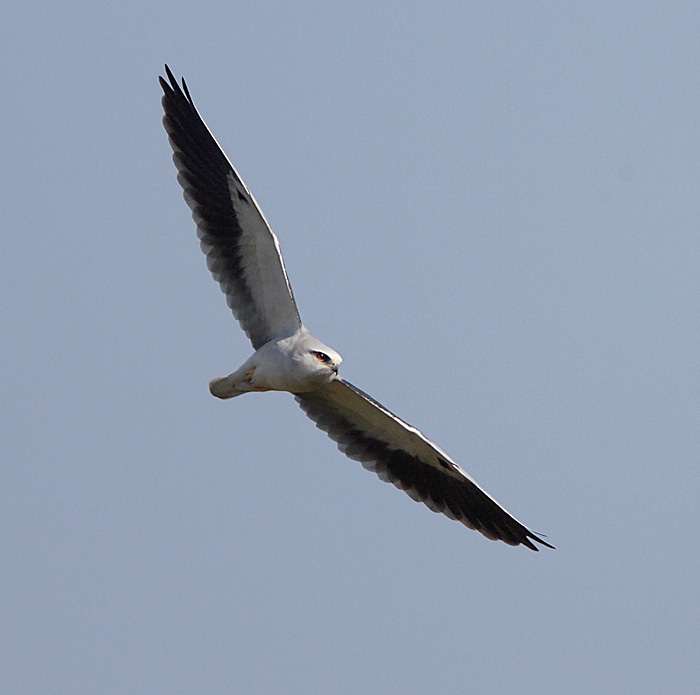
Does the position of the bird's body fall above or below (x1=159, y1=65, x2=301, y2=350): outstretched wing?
below

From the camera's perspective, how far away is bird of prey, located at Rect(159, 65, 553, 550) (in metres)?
12.6

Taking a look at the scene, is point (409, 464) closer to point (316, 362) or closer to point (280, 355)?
point (316, 362)

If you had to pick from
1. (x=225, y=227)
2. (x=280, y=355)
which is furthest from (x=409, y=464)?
(x=225, y=227)

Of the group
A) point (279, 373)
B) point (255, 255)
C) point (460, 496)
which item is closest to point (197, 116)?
point (255, 255)

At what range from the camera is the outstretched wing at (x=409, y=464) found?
13.6m

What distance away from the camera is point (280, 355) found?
488 inches

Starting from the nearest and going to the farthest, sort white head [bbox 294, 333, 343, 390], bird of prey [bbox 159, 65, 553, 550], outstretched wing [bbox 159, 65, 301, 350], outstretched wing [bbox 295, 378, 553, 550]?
white head [bbox 294, 333, 343, 390]
bird of prey [bbox 159, 65, 553, 550]
outstretched wing [bbox 159, 65, 301, 350]
outstretched wing [bbox 295, 378, 553, 550]

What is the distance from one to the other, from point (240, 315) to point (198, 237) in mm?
1070

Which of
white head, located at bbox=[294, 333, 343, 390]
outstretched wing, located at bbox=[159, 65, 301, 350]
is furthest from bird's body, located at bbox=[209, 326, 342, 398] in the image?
outstretched wing, located at bbox=[159, 65, 301, 350]

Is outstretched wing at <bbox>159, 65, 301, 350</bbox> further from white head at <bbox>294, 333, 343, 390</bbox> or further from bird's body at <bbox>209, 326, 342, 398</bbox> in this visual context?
white head at <bbox>294, 333, 343, 390</bbox>

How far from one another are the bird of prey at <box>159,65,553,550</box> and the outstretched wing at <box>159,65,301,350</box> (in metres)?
0.01

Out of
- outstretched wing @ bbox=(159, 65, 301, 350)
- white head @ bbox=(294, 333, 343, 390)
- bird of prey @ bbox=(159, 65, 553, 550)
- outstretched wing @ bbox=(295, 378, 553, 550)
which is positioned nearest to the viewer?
white head @ bbox=(294, 333, 343, 390)

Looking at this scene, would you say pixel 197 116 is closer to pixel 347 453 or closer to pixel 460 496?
pixel 347 453

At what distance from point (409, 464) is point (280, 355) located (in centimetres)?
261
